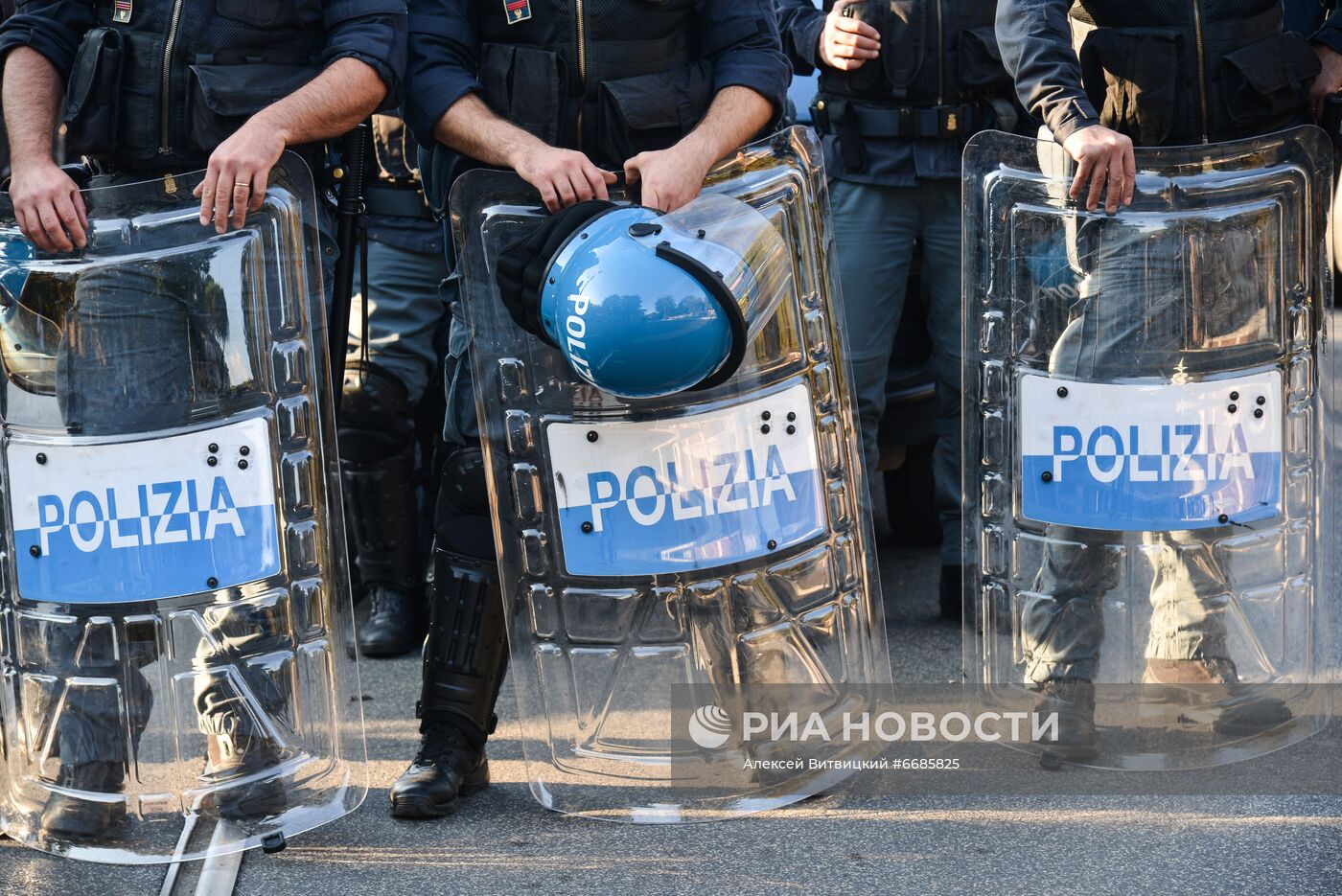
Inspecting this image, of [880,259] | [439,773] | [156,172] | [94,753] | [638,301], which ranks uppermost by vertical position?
[156,172]

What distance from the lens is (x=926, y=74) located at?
3.72 m

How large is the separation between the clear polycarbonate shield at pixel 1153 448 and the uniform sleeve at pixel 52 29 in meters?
1.68

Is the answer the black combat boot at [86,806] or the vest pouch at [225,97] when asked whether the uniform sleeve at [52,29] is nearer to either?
the vest pouch at [225,97]

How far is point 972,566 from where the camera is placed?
3.14 meters

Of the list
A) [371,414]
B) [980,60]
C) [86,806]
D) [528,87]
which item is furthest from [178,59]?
[980,60]

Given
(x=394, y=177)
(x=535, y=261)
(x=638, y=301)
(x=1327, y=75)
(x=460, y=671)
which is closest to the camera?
(x=638, y=301)

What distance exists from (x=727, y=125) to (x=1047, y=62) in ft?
2.09

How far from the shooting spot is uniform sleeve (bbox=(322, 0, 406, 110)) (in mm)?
2906

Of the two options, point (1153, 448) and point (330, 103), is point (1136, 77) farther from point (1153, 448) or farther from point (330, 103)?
point (330, 103)

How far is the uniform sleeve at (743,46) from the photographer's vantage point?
3033 millimetres

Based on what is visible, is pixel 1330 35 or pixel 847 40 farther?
pixel 847 40

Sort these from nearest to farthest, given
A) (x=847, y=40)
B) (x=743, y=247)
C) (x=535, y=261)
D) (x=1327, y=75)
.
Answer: (x=535, y=261), (x=743, y=247), (x=1327, y=75), (x=847, y=40)

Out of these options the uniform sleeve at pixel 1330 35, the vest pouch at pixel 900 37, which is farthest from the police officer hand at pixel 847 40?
the uniform sleeve at pixel 1330 35

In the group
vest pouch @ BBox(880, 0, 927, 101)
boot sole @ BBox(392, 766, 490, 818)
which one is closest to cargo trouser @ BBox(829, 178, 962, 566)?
vest pouch @ BBox(880, 0, 927, 101)
